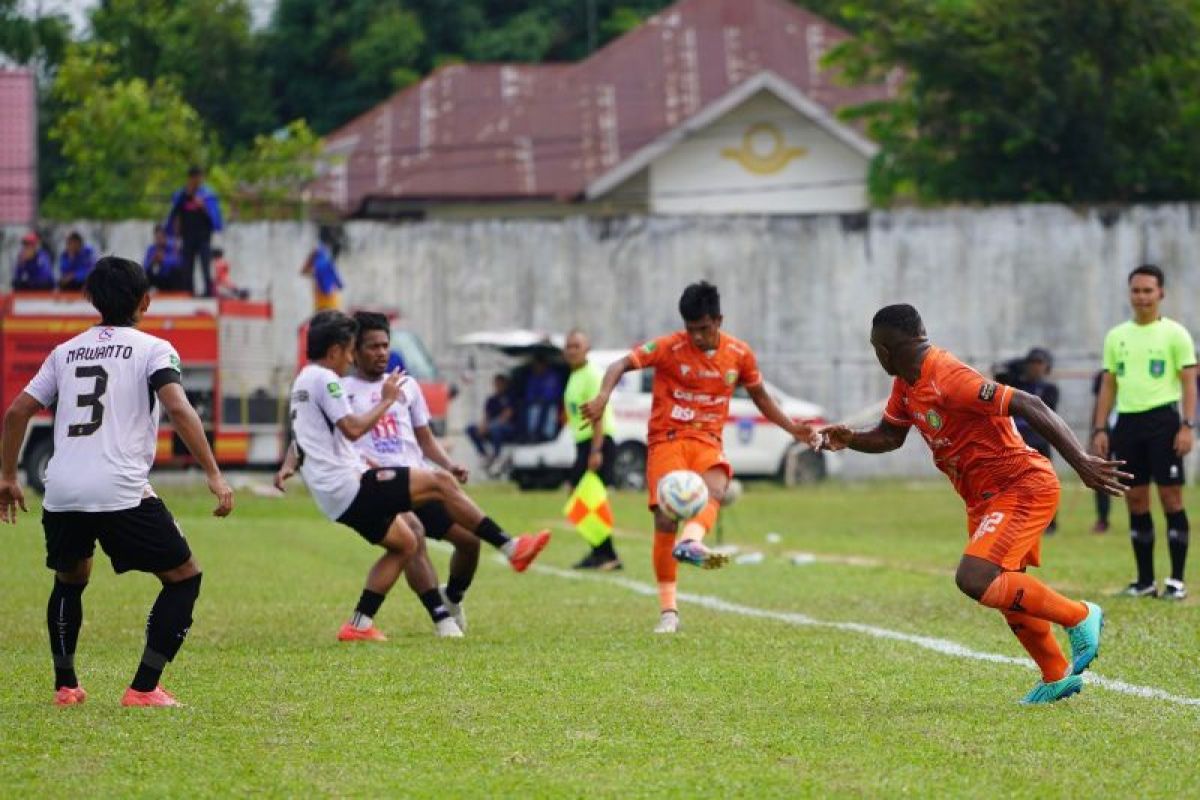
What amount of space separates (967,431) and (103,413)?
12.0 ft

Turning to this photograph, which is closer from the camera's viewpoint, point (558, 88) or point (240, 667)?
point (240, 667)

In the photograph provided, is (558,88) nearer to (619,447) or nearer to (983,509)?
(619,447)

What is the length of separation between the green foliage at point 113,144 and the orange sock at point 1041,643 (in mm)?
35943

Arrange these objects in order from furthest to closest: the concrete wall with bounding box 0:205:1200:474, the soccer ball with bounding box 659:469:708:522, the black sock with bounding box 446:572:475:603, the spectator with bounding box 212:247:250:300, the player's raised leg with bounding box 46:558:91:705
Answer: the concrete wall with bounding box 0:205:1200:474 < the spectator with bounding box 212:247:250:300 < the black sock with bounding box 446:572:475:603 < the soccer ball with bounding box 659:469:708:522 < the player's raised leg with bounding box 46:558:91:705

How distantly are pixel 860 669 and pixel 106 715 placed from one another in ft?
11.6

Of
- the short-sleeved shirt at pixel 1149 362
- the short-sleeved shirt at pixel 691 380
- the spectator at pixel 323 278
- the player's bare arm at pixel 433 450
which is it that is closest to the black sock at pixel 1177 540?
the short-sleeved shirt at pixel 1149 362

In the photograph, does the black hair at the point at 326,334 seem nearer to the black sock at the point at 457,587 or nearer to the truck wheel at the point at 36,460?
the black sock at the point at 457,587

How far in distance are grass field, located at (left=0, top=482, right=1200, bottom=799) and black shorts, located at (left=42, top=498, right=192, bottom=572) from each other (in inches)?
25.2

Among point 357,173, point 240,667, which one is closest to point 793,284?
point 357,173

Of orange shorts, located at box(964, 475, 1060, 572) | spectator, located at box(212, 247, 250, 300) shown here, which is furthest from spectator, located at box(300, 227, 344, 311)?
orange shorts, located at box(964, 475, 1060, 572)

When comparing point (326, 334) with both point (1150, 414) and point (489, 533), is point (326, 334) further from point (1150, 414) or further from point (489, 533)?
point (1150, 414)

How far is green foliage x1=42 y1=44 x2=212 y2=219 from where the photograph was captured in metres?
43.2

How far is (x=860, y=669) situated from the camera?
983cm

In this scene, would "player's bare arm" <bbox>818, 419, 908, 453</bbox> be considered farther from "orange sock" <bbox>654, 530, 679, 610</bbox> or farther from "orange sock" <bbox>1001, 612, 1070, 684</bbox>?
"orange sock" <bbox>654, 530, 679, 610</bbox>
